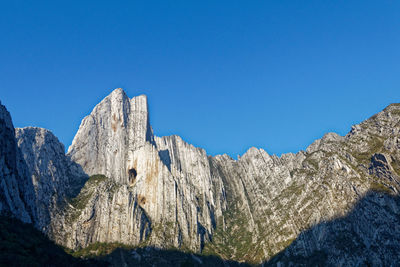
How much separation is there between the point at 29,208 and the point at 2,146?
28.8 meters

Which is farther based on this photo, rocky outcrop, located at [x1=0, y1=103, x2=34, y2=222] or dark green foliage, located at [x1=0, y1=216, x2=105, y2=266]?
rocky outcrop, located at [x1=0, y1=103, x2=34, y2=222]

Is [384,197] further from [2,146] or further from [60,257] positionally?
[2,146]

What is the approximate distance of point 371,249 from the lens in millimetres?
185625

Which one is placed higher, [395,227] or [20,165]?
[20,165]

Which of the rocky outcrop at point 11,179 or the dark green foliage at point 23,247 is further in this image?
the rocky outcrop at point 11,179

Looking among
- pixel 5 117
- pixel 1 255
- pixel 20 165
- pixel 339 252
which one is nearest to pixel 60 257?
pixel 1 255

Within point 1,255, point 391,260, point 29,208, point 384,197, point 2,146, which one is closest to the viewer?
point 1,255

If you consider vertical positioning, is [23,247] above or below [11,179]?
below

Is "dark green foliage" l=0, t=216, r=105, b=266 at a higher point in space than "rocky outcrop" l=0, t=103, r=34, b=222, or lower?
lower

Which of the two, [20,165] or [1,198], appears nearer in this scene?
[1,198]

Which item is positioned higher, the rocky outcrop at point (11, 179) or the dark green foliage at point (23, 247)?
the rocky outcrop at point (11, 179)

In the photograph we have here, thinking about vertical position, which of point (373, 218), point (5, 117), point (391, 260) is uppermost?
point (5, 117)

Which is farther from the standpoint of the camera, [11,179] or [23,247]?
[11,179]

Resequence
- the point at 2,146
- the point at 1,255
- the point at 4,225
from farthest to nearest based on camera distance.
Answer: the point at 2,146, the point at 4,225, the point at 1,255
